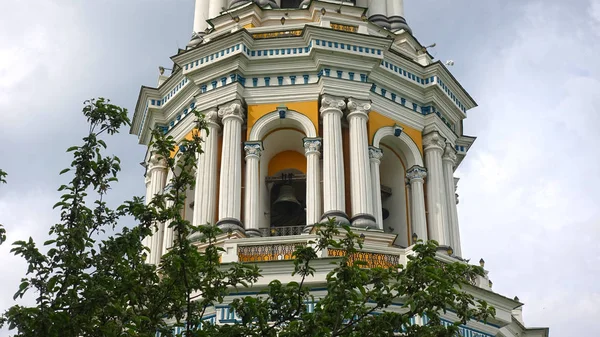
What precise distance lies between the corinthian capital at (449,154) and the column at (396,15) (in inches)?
110

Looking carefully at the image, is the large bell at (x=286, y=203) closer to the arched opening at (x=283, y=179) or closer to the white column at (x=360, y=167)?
the arched opening at (x=283, y=179)

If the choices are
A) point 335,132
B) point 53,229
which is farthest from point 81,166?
point 335,132

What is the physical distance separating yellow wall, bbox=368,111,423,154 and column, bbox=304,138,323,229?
1.05 meters

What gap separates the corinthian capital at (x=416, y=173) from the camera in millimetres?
17297

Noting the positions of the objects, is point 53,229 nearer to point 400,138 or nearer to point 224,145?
point 224,145

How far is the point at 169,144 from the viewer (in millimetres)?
9609

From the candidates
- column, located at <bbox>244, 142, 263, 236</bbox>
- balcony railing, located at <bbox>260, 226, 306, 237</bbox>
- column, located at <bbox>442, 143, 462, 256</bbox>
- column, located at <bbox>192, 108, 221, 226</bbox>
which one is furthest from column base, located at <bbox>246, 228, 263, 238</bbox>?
column, located at <bbox>442, 143, 462, 256</bbox>

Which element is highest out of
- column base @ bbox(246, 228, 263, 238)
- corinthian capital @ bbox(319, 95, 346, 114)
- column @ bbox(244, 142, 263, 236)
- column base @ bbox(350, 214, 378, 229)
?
corinthian capital @ bbox(319, 95, 346, 114)

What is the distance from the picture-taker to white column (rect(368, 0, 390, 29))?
1950 centimetres

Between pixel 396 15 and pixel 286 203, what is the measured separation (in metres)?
5.00

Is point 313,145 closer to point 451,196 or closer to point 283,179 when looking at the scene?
point 283,179

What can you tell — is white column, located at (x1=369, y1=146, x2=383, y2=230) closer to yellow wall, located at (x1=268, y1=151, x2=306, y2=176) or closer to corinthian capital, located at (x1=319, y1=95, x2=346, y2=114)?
corinthian capital, located at (x1=319, y1=95, x2=346, y2=114)

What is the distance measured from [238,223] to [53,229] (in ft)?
22.5

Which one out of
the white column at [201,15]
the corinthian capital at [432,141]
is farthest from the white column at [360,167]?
the white column at [201,15]
